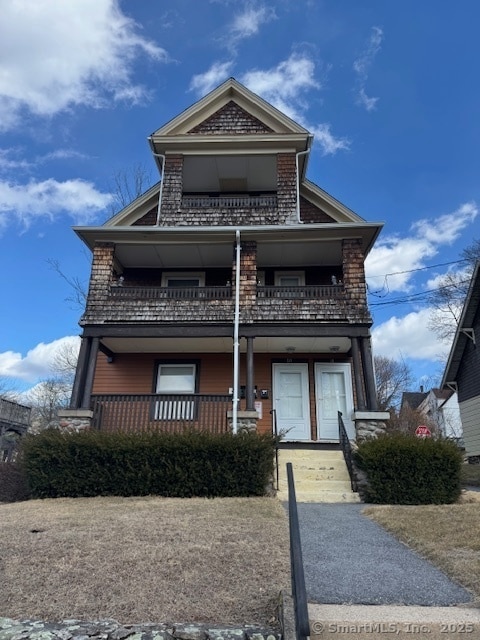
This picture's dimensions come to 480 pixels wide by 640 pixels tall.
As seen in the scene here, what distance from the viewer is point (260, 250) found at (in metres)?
12.1

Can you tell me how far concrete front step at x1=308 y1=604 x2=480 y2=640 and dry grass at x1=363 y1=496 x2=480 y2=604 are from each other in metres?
0.57

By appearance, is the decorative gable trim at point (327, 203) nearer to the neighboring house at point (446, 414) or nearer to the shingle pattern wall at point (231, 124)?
the shingle pattern wall at point (231, 124)

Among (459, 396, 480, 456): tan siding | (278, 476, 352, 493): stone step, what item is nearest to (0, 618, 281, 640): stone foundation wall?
(278, 476, 352, 493): stone step

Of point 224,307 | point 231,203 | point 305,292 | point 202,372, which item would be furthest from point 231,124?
point 202,372

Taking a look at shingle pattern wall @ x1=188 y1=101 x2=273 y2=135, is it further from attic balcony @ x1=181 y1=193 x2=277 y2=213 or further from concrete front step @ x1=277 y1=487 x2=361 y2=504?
concrete front step @ x1=277 y1=487 x2=361 y2=504

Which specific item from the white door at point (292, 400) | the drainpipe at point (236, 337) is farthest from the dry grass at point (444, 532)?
the white door at point (292, 400)

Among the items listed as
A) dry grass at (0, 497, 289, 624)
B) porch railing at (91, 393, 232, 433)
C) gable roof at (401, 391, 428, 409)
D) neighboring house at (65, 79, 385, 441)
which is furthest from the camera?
gable roof at (401, 391, 428, 409)

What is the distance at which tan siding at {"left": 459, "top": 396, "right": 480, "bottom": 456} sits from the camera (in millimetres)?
16080

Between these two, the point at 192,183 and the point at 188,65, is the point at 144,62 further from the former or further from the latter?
the point at 192,183

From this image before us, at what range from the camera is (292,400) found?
12.2m

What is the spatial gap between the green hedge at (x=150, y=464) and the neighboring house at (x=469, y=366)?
11.3 metres

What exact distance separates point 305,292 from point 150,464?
6224mm

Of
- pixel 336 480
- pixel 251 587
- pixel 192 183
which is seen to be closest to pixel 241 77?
pixel 192 183

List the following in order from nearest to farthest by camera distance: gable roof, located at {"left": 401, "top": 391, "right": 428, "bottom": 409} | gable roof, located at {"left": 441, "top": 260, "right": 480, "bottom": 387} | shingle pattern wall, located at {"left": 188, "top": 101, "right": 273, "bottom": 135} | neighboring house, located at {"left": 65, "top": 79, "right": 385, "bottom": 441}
→ neighboring house, located at {"left": 65, "top": 79, "right": 385, "bottom": 441} → shingle pattern wall, located at {"left": 188, "top": 101, "right": 273, "bottom": 135} → gable roof, located at {"left": 441, "top": 260, "right": 480, "bottom": 387} → gable roof, located at {"left": 401, "top": 391, "right": 428, "bottom": 409}
